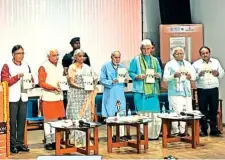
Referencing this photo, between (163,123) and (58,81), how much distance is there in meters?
1.44

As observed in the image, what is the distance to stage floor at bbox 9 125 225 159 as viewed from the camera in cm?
579

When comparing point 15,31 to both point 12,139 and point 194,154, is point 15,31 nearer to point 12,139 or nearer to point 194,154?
point 12,139

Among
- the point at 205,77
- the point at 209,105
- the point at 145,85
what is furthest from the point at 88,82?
the point at 209,105

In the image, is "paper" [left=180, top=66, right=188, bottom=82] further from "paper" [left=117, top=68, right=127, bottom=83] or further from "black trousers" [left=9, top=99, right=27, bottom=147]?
"black trousers" [left=9, top=99, right=27, bottom=147]

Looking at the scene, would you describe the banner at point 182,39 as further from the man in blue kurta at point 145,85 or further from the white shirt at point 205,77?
the man in blue kurta at point 145,85

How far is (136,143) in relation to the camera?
6059 millimetres

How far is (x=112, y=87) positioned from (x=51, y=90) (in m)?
0.88

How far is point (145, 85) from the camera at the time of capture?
6781mm

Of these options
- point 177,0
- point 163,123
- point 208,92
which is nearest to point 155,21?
point 177,0

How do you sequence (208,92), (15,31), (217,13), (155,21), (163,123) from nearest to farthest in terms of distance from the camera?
(163,123)
(208,92)
(15,31)
(217,13)
(155,21)

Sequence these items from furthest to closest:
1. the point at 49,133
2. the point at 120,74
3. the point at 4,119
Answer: the point at 120,74 < the point at 49,133 < the point at 4,119

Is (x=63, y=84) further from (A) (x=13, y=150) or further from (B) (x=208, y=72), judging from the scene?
(B) (x=208, y=72)

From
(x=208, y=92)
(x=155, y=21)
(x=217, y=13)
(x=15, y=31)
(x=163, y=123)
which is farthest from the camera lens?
(x=155, y=21)

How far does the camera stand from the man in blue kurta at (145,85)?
6785 mm
